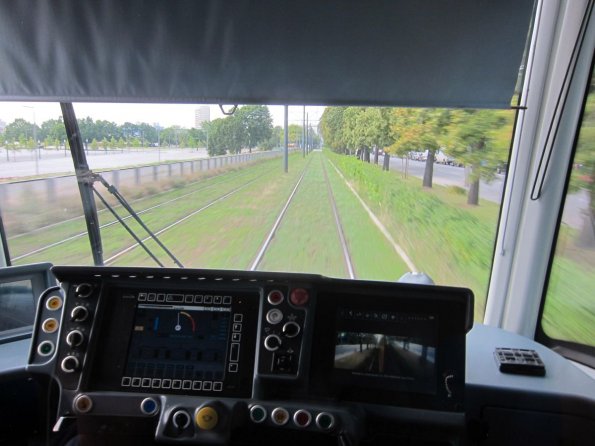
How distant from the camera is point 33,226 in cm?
266

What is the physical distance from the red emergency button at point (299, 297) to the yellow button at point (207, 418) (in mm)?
470

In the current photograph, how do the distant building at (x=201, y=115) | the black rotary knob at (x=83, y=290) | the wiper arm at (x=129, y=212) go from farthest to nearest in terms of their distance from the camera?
the distant building at (x=201, y=115) < the wiper arm at (x=129, y=212) < the black rotary knob at (x=83, y=290)

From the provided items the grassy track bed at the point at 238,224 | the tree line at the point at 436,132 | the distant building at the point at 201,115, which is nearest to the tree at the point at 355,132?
the tree line at the point at 436,132

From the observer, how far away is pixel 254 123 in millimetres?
2447

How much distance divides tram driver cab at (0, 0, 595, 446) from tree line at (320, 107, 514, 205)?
0.5 inches

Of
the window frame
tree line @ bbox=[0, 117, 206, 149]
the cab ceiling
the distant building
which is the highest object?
the cab ceiling

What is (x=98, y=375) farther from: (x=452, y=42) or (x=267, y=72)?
(x=452, y=42)

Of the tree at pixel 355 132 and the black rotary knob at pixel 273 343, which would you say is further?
the tree at pixel 355 132

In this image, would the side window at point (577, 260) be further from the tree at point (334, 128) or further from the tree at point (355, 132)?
the tree at point (334, 128)

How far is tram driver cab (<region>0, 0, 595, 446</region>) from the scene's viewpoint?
5.27 feet

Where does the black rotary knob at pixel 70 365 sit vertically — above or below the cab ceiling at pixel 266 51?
below

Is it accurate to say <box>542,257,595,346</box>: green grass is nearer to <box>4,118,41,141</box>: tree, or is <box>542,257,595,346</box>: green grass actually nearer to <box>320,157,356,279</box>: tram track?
<box>320,157,356,279</box>: tram track

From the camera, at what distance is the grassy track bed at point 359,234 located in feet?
8.30

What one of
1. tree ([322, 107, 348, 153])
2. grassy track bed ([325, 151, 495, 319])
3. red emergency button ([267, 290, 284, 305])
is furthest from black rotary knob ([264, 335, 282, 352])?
tree ([322, 107, 348, 153])
